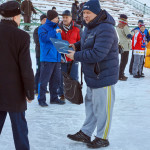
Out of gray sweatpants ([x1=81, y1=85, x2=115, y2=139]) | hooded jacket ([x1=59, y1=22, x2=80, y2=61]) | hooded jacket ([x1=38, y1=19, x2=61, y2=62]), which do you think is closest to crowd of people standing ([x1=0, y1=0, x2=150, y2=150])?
gray sweatpants ([x1=81, y1=85, x2=115, y2=139])

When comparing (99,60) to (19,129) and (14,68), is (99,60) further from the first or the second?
(19,129)

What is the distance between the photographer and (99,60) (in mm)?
2564

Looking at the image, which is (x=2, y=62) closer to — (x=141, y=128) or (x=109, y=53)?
(x=109, y=53)

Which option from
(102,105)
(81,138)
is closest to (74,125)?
(81,138)

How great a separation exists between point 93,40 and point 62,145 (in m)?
1.25

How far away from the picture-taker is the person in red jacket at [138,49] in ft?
24.4

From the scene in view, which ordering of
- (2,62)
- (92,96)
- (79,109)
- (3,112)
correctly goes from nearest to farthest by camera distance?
(2,62), (3,112), (92,96), (79,109)

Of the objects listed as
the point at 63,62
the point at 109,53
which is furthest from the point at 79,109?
the point at 109,53

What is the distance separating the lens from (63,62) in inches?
189

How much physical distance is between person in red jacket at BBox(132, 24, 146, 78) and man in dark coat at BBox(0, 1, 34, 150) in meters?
5.78

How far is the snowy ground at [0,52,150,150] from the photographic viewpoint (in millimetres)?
2982

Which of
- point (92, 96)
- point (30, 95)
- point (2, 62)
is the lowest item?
point (92, 96)

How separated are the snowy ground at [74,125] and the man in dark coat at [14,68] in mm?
840

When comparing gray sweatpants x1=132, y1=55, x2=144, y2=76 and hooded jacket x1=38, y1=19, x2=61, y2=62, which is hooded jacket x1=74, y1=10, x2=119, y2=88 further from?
gray sweatpants x1=132, y1=55, x2=144, y2=76
